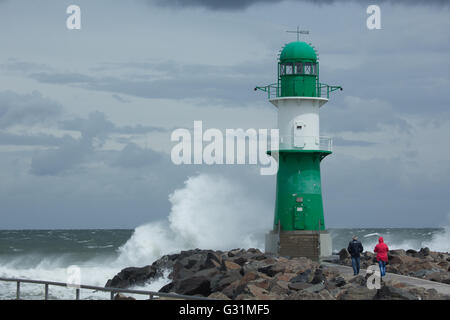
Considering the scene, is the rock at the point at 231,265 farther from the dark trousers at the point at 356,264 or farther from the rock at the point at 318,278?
the rock at the point at 318,278

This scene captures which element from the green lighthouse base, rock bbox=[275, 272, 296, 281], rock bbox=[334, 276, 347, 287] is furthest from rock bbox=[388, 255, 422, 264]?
rock bbox=[334, 276, 347, 287]

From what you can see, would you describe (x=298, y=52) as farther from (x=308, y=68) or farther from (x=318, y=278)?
(x=318, y=278)

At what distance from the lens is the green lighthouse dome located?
23609mm

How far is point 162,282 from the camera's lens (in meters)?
22.1

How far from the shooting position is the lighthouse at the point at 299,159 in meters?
23.3

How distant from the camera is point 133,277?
22.0 m

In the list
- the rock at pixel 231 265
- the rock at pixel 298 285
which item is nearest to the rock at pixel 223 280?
the rock at pixel 231 265

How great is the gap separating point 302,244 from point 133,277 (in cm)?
523

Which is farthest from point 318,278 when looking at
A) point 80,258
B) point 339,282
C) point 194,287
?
point 80,258

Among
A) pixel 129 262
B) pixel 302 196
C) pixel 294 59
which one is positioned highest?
pixel 294 59

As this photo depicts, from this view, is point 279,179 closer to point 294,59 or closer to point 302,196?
point 302,196
